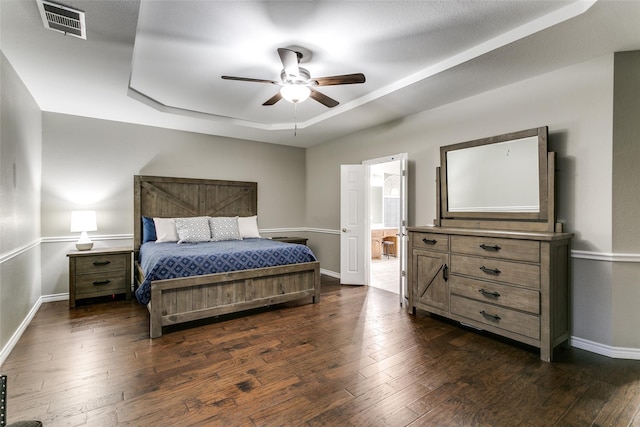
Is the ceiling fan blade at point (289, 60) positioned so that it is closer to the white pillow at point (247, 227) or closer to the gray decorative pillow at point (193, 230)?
the gray decorative pillow at point (193, 230)

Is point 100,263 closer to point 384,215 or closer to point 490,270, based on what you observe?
point 490,270

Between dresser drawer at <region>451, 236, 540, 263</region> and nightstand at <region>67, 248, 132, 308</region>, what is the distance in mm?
4241

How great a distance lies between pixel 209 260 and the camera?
3383mm

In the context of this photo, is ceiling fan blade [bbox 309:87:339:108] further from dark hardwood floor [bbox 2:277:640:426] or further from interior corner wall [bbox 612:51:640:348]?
interior corner wall [bbox 612:51:640:348]

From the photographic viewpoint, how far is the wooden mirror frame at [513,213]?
2814 millimetres

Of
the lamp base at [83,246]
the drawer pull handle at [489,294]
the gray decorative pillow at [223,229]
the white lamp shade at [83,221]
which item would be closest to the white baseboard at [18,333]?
the lamp base at [83,246]

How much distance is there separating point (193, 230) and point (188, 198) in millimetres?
916

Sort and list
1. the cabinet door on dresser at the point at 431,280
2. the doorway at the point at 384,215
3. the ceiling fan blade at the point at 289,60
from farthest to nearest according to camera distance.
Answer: the doorway at the point at 384,215 → the cabinet door on dresser at the point at 431,280 → the ceiling fan blade at the point at 289,60

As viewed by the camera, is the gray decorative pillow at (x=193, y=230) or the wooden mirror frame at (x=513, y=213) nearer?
the wooden mirror frame at (x=513, y=213)

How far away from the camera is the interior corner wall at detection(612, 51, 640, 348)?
2588 mm

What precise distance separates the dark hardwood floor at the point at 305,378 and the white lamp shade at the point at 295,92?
7.74ft

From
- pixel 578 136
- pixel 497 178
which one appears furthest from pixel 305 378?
pixel 578 136

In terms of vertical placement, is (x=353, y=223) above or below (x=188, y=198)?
below

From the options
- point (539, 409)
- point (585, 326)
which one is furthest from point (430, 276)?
point (539, 409)
